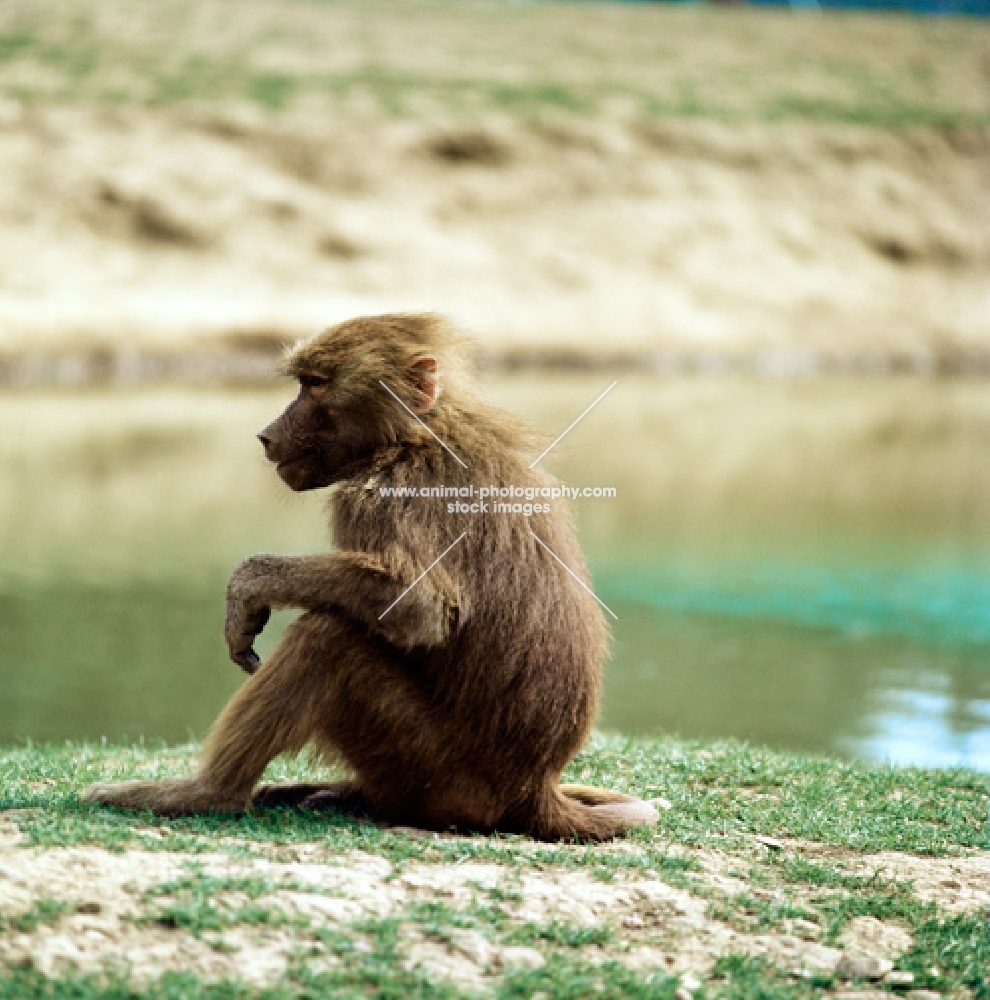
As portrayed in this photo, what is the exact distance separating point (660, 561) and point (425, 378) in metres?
12.2

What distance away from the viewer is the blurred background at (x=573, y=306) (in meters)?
13.3

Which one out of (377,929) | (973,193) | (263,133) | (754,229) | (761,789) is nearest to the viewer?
(377,929)

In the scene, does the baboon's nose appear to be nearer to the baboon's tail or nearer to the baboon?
the baboon

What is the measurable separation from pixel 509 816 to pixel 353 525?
47.8 inches

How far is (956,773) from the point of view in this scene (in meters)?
7.43

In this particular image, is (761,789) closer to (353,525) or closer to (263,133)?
(353,525)

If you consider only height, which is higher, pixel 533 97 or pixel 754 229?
pixel 533 97

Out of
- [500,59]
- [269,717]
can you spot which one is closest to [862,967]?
[269,717]

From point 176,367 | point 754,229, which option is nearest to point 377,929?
point 176,367

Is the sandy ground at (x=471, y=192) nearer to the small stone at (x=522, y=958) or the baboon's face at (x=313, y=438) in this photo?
the baboon's face at (x=313, y=438)

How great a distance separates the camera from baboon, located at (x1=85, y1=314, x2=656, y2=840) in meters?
5.08

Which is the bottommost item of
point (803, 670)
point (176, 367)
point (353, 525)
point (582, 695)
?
point (803, 670)

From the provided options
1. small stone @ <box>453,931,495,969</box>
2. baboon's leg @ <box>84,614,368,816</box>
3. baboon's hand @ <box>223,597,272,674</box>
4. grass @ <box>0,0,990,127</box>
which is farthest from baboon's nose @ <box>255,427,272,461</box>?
grass @ <box>0,0,990,127</box>

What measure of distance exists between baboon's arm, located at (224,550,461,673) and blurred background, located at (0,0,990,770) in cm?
119
